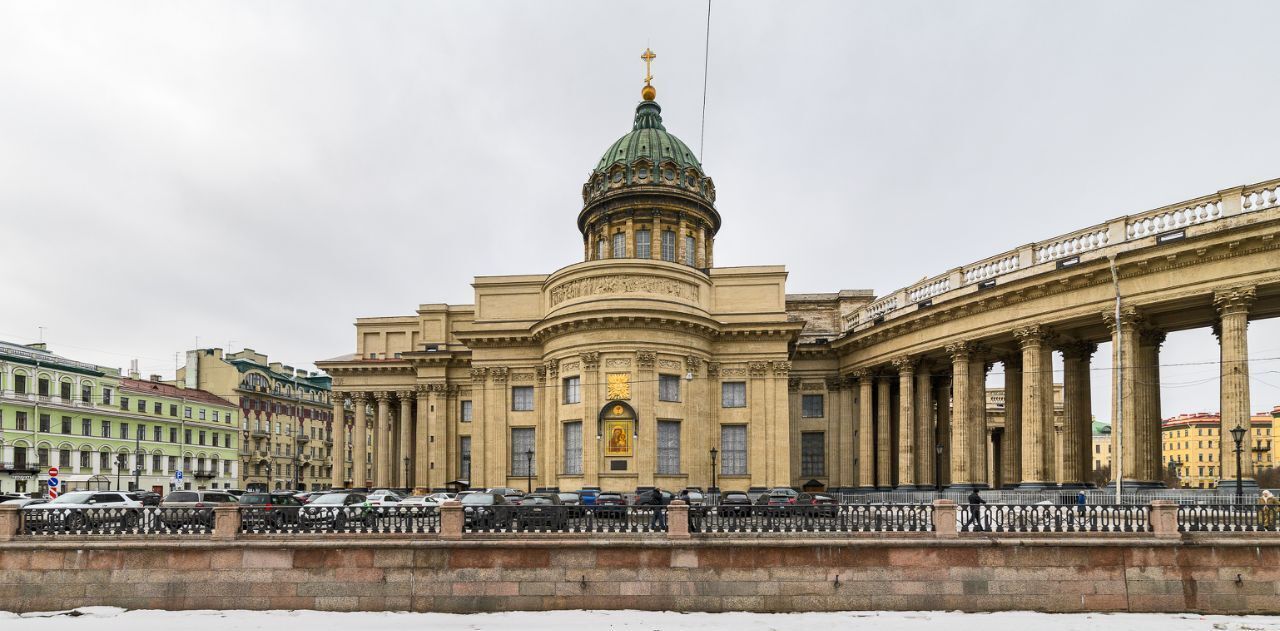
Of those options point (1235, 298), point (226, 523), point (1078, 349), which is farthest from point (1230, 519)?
point (226, 523)

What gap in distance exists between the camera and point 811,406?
50875mm

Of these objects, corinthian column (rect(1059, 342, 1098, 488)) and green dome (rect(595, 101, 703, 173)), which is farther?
green dome (rect(595, 101, 703, 173))

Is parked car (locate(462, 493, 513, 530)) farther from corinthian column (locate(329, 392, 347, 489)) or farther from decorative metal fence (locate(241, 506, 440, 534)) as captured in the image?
corinthian column (locate(329, 392, 347, 489))

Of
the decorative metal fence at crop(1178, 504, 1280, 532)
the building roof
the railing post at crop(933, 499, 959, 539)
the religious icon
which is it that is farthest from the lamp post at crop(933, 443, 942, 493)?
the building roof

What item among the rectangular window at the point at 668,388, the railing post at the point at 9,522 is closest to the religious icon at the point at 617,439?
the rectangular window at the point at 668,388

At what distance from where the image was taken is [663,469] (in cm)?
4300

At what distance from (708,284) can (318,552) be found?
29.8m

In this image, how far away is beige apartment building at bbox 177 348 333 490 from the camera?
80.4 meters

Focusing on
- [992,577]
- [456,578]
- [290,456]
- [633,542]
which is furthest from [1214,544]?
[290,456]

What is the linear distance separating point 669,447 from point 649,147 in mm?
25008

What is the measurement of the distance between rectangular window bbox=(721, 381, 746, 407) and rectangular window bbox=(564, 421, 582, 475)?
8341mm

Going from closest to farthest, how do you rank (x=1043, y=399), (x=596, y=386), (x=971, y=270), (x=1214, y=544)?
(x=1214, y=544) < (x=1043, y=399) < (x=971, y=270) < (x=596, y=386)

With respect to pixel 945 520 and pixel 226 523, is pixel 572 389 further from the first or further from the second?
pixel 945 520

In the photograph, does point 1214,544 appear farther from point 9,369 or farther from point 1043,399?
point 9,369
